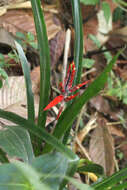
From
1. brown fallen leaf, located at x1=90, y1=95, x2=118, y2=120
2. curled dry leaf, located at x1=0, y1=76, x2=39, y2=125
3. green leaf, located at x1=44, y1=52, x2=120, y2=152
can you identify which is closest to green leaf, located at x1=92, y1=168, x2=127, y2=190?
green leaf, located at x1=44, y1=52, x2=120, y2=152

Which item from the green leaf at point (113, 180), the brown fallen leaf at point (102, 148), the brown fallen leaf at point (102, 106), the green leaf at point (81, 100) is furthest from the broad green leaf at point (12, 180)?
the brown fallen leaf at point (102, 106)

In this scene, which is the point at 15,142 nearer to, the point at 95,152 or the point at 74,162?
the point at 74,162

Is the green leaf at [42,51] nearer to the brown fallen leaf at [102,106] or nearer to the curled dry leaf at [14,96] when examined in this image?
the curled dry leaf at [14,96]

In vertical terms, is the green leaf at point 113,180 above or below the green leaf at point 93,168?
above

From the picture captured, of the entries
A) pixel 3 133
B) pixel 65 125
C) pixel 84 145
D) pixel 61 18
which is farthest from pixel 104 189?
pixel 61 18

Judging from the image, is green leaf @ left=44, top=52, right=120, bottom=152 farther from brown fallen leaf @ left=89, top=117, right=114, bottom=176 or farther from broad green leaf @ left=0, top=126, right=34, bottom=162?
brown fallen leaf @ left=89, top=117, right=114, bottom=176

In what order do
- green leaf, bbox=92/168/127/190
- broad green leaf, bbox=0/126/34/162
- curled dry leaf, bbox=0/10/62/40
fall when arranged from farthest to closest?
1. curled dry leaf, bbox=0/10/62/40
2. green leaf, bbox=92/168/127/190
3. broad green leaf, bbox=0/126/34/162

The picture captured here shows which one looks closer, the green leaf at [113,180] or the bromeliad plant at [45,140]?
the bromeliad plant at [45,140]
